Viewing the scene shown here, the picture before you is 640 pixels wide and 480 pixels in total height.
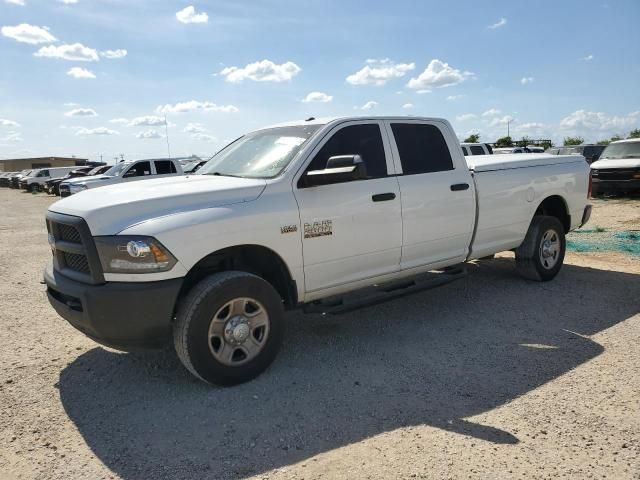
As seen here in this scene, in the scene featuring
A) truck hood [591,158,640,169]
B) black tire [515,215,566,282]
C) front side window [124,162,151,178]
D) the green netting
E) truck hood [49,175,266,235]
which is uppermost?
front side window [124,162,151,178]

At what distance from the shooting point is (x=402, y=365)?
419 cm

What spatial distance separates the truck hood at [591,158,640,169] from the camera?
15441mm

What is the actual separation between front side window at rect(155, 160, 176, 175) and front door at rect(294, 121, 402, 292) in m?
14.9

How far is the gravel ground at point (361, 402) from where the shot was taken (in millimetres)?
2910

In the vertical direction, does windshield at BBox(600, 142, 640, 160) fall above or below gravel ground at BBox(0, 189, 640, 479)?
above

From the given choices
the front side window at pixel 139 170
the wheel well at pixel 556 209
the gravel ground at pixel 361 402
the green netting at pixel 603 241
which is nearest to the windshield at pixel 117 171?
the front side window at pixel 139 170

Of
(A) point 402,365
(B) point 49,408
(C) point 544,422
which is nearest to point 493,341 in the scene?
(A) point 402,365

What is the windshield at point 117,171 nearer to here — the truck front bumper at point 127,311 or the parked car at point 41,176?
the truck front bumper at point 127,311

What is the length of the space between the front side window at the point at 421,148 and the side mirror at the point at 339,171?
3.44ft

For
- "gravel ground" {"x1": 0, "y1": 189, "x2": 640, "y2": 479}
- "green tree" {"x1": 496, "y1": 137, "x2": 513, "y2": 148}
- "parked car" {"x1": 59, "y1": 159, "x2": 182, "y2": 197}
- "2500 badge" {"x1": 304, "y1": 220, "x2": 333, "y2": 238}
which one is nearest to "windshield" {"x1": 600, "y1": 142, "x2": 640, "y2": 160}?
"gravel ground" {"x1": 0, "y1": 189, "x2": 640, "y2": 479}

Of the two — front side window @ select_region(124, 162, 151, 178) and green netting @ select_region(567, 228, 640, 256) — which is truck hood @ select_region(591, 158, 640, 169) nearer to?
green netting @ select_region(567, 228, 640, 256)

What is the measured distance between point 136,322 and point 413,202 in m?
2.69

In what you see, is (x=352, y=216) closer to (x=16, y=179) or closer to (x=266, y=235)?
(x=266, y=235)

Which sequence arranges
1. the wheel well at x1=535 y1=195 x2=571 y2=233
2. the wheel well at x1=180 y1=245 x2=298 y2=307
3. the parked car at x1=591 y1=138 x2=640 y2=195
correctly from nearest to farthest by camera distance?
the wheel well at x1=180 y1=245 x2=298 y2=307, the wheel well at x1=535 y1=195 x2=571 y2=233, the parked car at x1=591 y1=138 x2=640 y2=195
